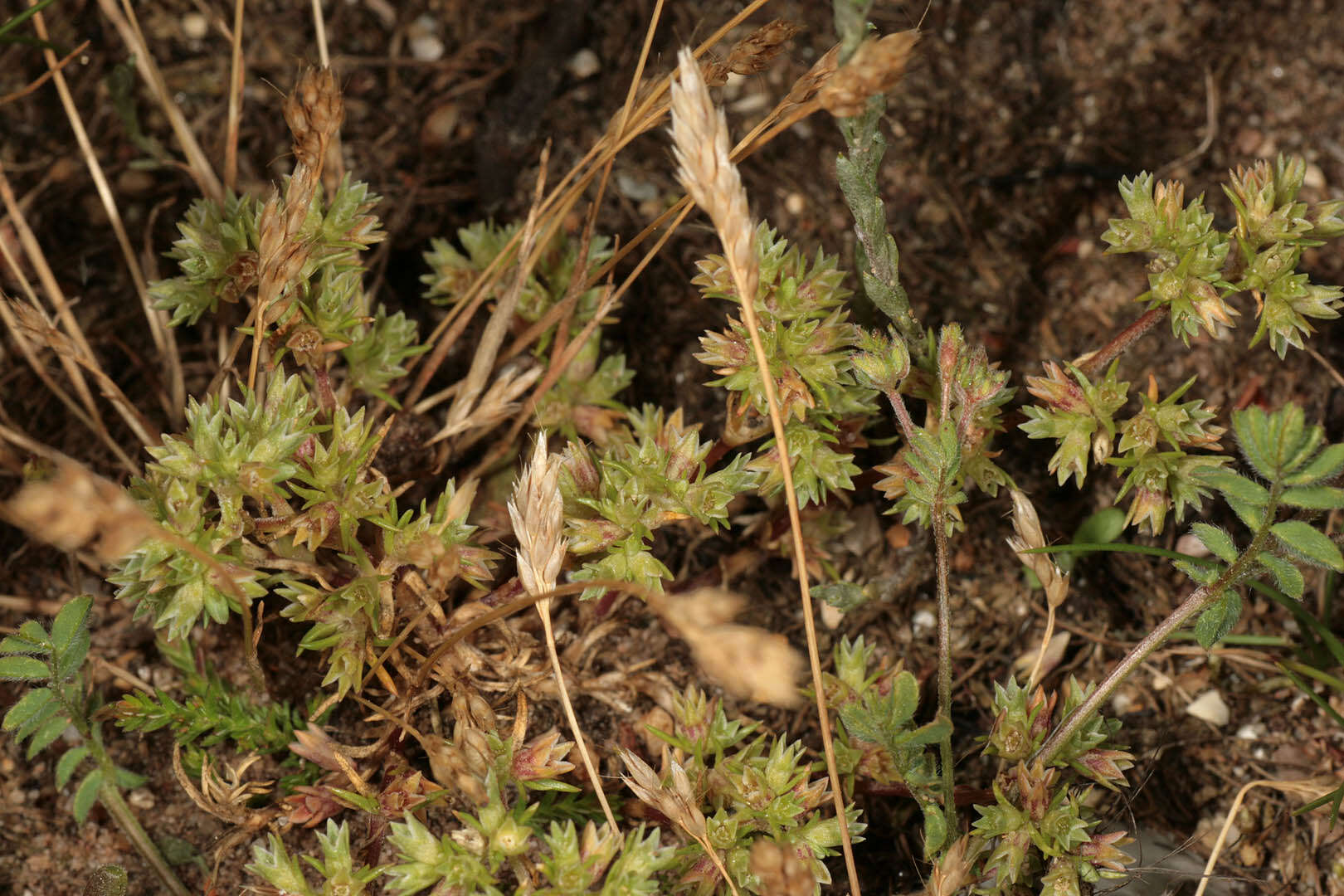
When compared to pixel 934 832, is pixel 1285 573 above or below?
above

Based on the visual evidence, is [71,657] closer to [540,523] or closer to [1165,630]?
[540,523]

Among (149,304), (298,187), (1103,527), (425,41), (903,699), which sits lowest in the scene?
(1103,527)

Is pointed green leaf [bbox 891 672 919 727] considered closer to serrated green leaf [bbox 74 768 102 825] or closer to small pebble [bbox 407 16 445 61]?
serrated green leaf [bbox 74 768 102 825]

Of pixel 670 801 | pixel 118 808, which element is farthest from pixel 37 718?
pixel 670 801

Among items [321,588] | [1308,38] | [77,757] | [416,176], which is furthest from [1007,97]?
[77,757]

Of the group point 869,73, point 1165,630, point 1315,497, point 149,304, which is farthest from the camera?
point 149,304

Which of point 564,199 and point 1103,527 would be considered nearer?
point 564,199

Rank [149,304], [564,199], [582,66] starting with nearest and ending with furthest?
[564,199]
[149,304]
[582,66]

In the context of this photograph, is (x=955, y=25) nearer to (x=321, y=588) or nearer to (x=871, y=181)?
(x=871, y=181)
